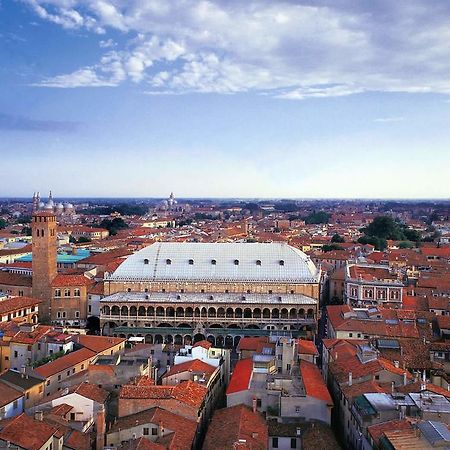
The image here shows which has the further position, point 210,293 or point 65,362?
point 210,293

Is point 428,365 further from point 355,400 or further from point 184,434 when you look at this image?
point 184,434

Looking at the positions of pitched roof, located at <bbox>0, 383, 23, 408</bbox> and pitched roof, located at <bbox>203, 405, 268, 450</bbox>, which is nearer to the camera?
pitched roof, located at <bbox>203, 405, 268, 450</bbox>

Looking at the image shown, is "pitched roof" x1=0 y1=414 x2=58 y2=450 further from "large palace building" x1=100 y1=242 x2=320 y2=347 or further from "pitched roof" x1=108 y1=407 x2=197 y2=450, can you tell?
"large palace building" x1=100 y1=242 x2=320 y2=347

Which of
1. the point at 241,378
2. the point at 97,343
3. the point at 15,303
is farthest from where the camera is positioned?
the point at 15,303

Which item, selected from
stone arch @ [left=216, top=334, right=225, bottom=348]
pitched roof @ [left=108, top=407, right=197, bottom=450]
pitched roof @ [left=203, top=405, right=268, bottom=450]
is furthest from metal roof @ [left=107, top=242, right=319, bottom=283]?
pitched roof @ [left=108, top=407, right=197, bottom=450]

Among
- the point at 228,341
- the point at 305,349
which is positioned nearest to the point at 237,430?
the point at 305,349

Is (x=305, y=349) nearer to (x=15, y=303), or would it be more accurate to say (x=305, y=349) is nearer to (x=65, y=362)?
(x=65, y=362)

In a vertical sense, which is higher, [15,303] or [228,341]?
[15,303]
